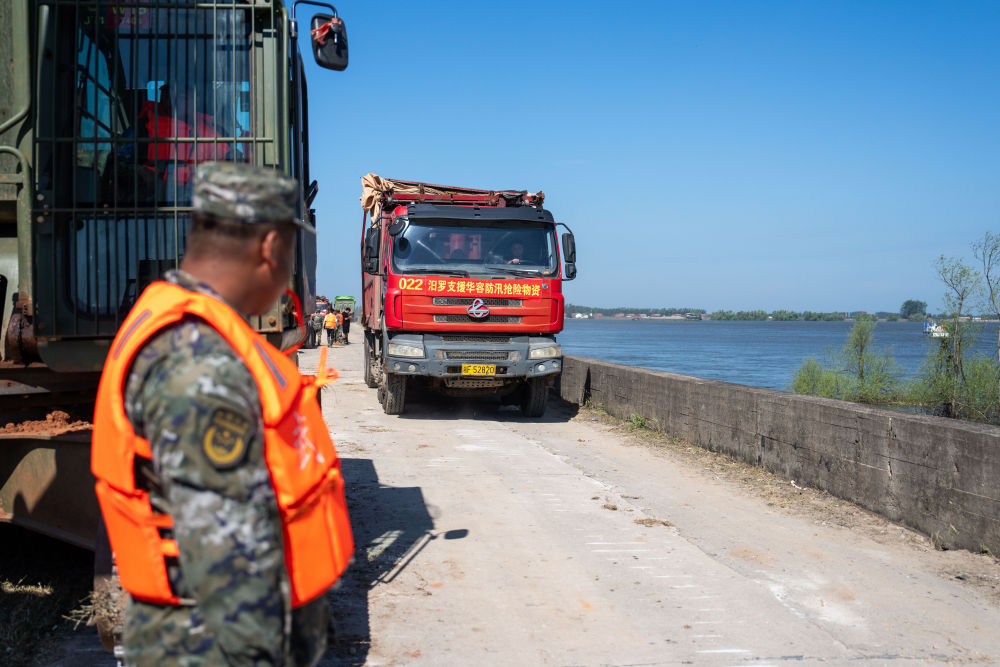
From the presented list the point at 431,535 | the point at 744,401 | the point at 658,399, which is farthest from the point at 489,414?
the point at 431,535

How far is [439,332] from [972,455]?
289 inches

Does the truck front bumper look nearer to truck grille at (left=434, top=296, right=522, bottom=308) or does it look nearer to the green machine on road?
truck grille at (left=434, top=296, right=522, bottom=308)

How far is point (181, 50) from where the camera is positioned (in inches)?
172

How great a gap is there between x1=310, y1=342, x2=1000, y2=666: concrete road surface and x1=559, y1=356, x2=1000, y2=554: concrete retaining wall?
0.19 metres

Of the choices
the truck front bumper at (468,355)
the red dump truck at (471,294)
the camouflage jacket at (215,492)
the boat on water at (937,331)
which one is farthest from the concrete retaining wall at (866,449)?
the boat on water at (937,331)

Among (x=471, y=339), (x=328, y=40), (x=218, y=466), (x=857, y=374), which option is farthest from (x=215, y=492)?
(x=857, y=374)

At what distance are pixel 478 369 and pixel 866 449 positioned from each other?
5.95 m

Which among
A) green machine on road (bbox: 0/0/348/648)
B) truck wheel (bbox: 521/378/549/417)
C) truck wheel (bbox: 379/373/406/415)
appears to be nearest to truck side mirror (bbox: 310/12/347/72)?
green machine on road (bbox: 0/0/348/648)

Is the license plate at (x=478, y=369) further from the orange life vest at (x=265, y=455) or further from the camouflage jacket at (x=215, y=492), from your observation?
the camouflage jacket at (x=215, y=492)

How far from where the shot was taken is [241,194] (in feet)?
5.41

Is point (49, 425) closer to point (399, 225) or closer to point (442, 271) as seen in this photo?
point (442, 271)

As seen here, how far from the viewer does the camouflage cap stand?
1648 millimetres

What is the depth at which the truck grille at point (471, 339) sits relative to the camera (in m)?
11.5

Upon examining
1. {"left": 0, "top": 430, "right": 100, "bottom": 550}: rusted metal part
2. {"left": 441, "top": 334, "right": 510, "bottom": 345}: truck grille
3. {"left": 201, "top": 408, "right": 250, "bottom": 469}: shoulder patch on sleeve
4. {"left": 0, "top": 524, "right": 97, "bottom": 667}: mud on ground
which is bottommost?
{"left": 0, "top": 524, "right": 97, "bottom": 667}: mud on ground
